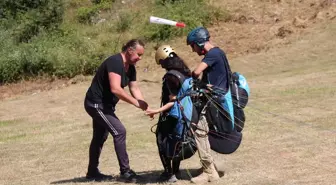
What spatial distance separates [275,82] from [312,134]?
7.21 m

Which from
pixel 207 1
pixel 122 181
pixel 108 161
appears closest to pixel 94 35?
pixel 207 1

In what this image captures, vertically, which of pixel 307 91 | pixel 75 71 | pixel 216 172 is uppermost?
pixel 216 172

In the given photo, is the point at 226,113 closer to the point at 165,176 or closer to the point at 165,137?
the point at 165,137

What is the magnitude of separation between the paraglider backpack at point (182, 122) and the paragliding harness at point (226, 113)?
202 millimetres

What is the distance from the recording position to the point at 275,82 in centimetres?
1677

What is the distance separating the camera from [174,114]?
7023 millimetres

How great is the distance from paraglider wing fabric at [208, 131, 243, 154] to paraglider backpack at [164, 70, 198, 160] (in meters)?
0.24

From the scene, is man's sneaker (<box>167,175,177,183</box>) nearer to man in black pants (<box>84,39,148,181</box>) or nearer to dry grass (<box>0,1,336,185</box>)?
dry grass (<box>0,1,336,185</box>)

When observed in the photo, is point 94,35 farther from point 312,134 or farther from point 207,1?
point 312,134

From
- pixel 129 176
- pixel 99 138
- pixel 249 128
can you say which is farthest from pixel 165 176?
pixel 249 128

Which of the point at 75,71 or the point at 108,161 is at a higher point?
the point at 108,161

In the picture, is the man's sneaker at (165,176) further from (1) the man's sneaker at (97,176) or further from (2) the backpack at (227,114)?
(1) the man's sneaker at (97,176)

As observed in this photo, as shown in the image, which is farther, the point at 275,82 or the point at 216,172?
the point at 275,82

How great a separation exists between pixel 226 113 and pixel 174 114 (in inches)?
23.3
